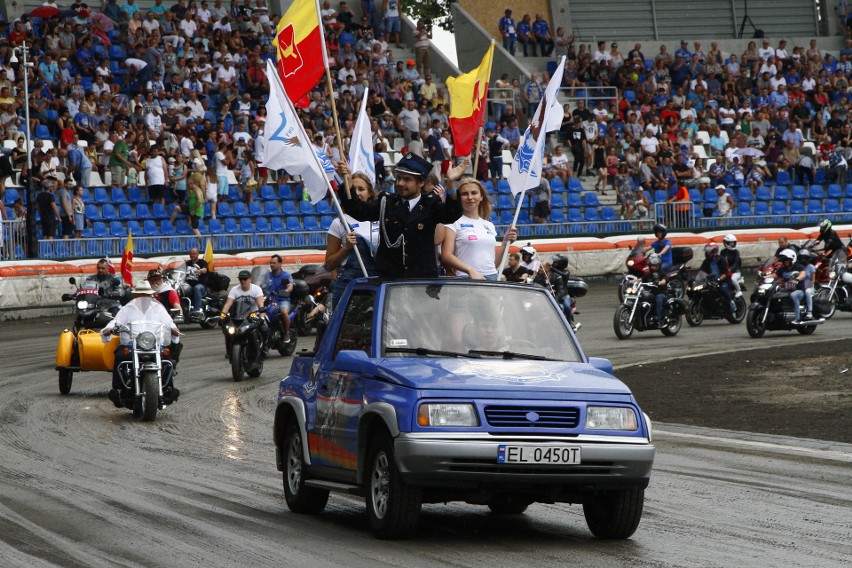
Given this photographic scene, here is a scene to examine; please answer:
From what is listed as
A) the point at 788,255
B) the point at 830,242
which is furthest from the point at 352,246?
the point at 830,242

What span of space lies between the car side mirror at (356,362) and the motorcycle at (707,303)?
755 inches

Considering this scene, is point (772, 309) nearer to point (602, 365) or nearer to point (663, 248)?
point (663, 248)

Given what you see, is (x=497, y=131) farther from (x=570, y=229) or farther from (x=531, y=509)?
(x=531, y=509)

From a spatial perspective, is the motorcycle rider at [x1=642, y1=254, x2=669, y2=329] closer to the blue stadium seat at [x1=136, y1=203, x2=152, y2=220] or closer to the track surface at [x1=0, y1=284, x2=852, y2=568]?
the track surface at [x1=0, y1=284, x2=852, y2=568]

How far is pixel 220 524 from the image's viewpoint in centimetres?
921

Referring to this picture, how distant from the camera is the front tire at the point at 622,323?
25688 millimetres

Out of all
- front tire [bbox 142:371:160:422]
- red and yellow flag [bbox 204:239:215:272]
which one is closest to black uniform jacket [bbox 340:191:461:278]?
front tire [bbox 142:371:160:422]

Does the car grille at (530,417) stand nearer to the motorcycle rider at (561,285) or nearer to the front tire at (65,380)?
the front tire at (65,380)

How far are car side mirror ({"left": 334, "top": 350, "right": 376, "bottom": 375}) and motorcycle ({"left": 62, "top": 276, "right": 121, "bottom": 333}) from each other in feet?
39.4

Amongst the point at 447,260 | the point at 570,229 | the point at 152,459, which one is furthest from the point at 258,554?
the point at 570,229

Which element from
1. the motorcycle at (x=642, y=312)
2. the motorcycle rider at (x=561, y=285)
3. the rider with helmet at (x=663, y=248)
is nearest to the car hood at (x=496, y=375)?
the motorcycle rider at (x=561, y=285)

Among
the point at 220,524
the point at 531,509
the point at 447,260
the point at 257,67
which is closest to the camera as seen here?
the point at 220,524

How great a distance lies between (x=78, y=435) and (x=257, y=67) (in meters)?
22.6

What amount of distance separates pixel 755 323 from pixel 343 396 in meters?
17.5
